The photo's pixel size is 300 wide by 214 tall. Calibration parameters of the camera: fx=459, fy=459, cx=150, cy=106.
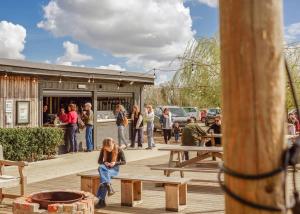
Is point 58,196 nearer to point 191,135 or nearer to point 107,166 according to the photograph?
point 107,166

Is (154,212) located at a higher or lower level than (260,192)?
lower

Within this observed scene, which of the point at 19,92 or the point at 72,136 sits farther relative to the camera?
the point at 72,136

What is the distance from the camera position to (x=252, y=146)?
2.06 m

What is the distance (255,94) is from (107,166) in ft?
20.1

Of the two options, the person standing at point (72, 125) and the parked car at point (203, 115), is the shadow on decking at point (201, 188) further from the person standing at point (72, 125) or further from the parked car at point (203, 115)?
the parked car at point (203, 115)

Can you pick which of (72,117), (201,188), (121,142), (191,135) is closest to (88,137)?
(72,117)

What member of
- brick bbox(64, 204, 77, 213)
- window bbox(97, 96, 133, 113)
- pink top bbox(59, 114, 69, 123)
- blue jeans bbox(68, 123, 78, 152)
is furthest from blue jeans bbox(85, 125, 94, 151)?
brick bbox(64, 204, 77, 213)

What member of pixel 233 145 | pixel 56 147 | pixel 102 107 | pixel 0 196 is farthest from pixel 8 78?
pixel 233 145

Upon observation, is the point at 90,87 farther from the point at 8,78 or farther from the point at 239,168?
the point at 239,168

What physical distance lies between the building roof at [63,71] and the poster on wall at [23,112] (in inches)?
38.9

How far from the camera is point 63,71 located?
52.1ft

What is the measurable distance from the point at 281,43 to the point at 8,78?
13078 mm

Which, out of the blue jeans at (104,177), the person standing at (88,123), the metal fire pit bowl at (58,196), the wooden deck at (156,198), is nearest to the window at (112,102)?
the person standing at (88,123)

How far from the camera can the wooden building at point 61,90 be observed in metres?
14.2
